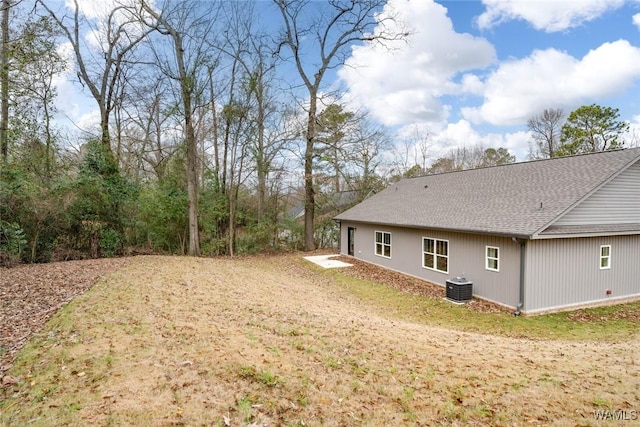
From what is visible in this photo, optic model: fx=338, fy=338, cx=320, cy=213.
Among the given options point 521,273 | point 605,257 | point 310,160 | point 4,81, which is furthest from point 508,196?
point 4,81

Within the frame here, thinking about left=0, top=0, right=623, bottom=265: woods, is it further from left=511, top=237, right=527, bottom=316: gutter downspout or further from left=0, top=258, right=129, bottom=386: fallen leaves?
left=511, top=237, right=527, bottom=316: gutter downspout

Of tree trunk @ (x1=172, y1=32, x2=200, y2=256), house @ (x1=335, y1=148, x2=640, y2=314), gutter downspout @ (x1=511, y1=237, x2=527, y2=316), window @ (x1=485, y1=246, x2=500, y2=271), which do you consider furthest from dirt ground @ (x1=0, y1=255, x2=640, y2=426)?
tree trunk @ (x1=172, y1=32, x2=200, y2=256)

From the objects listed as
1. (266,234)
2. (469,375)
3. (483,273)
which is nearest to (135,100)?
(266,234)

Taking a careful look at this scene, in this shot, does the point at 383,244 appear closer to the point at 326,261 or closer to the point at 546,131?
the point at 326,261

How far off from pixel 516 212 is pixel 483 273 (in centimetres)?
207

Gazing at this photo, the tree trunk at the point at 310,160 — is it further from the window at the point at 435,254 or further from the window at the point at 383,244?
the window at the point at 435,254

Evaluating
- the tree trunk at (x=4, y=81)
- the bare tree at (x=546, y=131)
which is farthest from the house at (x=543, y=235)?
the bare tree at (x=546, y=131)

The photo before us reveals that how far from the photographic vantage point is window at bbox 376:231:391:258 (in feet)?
50.5

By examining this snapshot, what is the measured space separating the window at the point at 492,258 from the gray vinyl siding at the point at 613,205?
1.78 m

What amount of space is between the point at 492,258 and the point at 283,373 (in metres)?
8.24

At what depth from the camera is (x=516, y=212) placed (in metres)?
10.1

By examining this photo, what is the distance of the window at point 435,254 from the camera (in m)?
11.9

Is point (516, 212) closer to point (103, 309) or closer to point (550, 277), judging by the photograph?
point (550, 277)

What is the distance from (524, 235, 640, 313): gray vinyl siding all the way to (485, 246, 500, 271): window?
99cm
